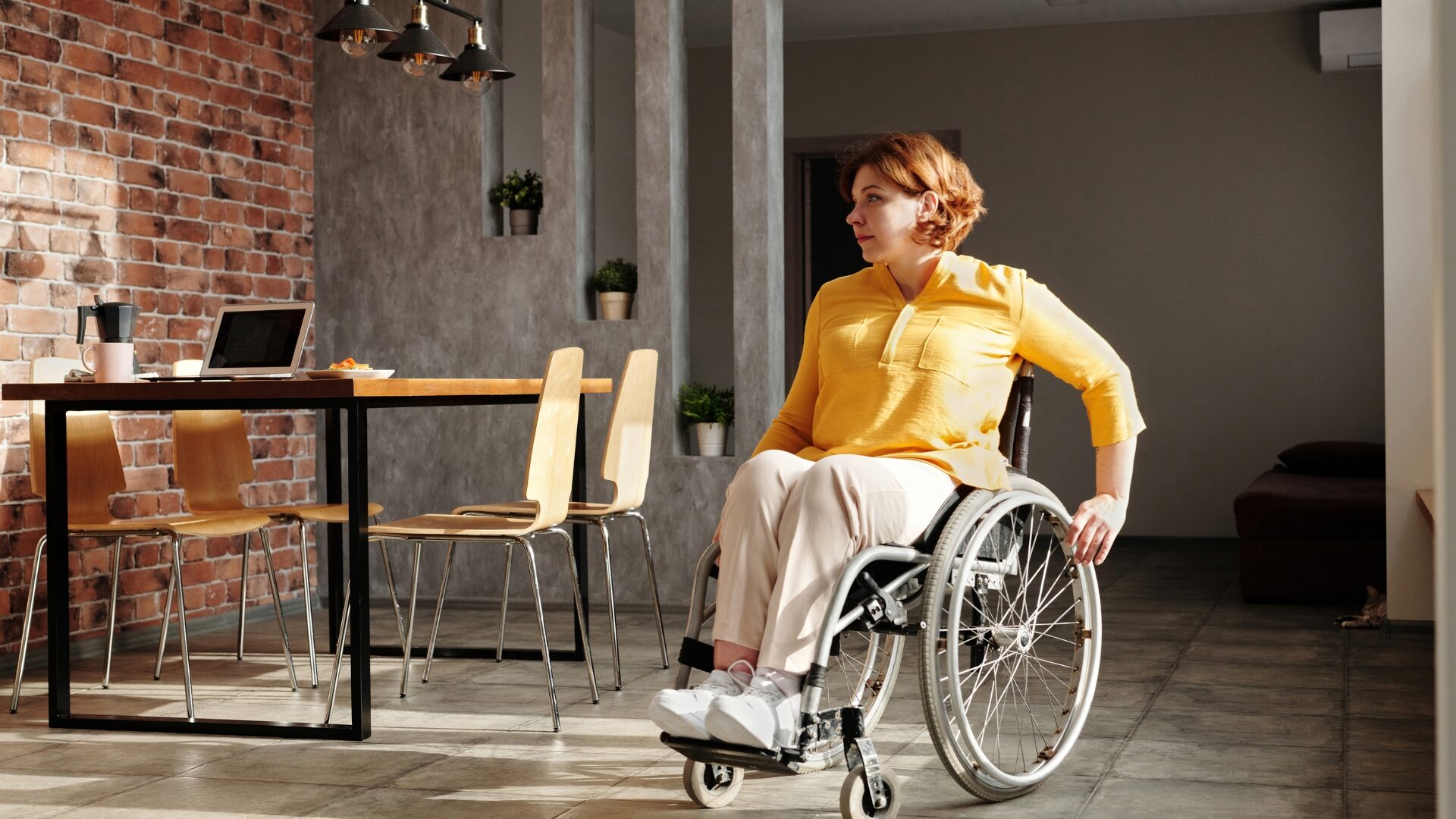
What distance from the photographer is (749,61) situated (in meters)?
5.03

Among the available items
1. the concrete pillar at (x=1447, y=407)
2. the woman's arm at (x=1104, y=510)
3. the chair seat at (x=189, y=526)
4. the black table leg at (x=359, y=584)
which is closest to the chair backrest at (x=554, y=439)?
the black table leg at (x=359, y=584)

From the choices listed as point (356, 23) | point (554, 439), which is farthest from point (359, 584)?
point (356, 23)

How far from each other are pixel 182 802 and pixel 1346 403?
19.7ft

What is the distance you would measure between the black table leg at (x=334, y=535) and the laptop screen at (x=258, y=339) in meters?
0.61

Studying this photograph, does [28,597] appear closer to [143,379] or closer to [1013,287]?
[143,379]

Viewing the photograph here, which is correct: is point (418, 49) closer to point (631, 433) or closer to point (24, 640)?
point (631, 433)

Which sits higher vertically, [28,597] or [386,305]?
[386,305]

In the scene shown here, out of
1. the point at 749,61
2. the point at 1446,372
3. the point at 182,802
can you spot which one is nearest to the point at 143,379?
the point at 182,802

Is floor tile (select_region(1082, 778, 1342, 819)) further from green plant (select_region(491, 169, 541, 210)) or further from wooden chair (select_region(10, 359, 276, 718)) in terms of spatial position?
green plant (select_region(491, 169, 541, 210))

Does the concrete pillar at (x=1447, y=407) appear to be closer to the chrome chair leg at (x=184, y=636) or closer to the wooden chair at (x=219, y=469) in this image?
the chrome chair leg at (x=184, y=636)

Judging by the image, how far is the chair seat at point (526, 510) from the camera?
13.0ft

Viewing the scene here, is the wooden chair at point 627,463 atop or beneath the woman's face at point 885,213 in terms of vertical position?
beneath

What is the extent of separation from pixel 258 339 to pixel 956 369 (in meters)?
1.93

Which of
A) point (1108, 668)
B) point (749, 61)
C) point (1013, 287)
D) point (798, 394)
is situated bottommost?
point (1108, 668)
